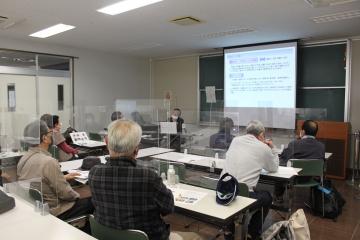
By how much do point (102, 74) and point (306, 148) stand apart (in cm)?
571

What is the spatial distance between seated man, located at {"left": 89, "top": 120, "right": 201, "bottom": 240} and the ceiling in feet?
8.61

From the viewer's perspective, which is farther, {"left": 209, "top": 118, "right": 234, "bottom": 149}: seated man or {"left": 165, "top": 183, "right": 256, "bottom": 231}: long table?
{"left": 209, "top": 118, "right": 234, "bottom": 149}: seated man

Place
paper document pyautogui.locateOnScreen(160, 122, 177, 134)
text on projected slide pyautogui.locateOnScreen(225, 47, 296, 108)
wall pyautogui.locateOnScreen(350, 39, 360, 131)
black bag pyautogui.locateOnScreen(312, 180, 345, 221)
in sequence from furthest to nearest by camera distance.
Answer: text on projected slide pyautogui.locateOnScreen(225, 47, 296, 108)
wall pyautogui.locateOnScreen(350, 39, 360, 131)
paper document pyautogui.locateOnScreen(160, 122, 177, 134)
black bag pyautogui.locateOnScreen(312, 180, 345, 221)

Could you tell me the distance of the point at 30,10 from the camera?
413 cm

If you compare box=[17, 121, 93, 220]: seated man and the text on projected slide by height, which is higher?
the text on projected slide

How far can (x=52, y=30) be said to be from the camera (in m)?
5.37

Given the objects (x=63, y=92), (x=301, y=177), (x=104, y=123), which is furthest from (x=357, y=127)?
(x=63, y=92)

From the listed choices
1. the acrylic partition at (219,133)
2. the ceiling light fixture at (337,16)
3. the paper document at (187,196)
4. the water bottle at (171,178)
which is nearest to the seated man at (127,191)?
the paper document at (187,196)

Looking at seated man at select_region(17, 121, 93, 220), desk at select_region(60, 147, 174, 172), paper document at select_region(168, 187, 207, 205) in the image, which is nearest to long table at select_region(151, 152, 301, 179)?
desk at select_region(60, 147, 174, 172)

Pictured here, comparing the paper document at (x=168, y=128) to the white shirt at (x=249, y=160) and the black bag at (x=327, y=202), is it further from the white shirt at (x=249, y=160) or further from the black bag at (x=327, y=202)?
the black bag at (x=327, y=202)

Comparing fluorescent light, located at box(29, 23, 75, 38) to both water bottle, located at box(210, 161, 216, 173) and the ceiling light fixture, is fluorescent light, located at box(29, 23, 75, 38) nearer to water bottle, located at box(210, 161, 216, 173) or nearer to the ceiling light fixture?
water bottle, located at box(210, 161, 216, 173)

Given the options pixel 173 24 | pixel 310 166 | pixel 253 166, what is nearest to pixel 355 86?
pixel 310 166

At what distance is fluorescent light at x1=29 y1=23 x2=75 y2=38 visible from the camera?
5.08 meters

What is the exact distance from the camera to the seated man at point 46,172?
2266mm
